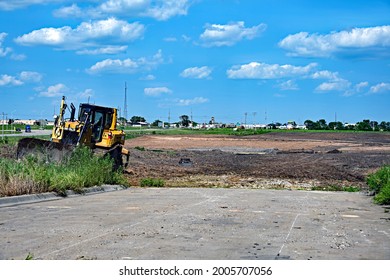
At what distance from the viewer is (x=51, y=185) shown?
20.8 meters

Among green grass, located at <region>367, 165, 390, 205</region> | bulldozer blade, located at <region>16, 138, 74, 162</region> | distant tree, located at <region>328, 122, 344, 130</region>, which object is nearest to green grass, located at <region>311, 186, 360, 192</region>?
green grass, located at <region>367, 165, 390, 205</region>

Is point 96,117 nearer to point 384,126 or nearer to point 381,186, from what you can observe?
point 381,186

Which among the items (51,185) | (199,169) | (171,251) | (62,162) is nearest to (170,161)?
(199,169)

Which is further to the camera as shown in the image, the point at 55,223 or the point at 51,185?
the point at 51,185

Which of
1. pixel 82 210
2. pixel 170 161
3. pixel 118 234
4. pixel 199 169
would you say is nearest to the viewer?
pixel 118 234

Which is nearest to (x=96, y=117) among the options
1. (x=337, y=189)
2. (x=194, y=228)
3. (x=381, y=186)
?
(x=337, y=189)

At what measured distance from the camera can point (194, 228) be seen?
14.0m

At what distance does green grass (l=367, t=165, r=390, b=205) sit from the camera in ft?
66.4

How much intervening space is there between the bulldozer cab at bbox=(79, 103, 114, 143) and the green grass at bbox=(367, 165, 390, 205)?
41.6ft

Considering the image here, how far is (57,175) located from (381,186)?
10.3 meters

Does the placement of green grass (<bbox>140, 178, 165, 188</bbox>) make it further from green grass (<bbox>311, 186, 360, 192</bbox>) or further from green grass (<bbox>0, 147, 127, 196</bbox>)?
green grass (<bbox>311, 186, 360, 192</bbox>)

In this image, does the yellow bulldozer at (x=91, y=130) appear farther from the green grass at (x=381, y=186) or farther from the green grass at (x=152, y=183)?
the green grass at (x=381, y=186)
